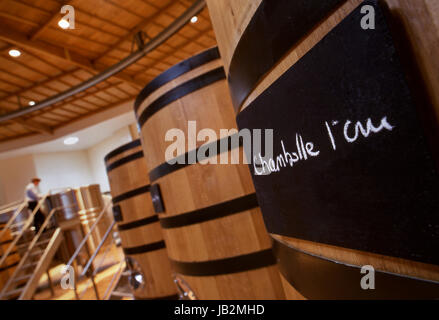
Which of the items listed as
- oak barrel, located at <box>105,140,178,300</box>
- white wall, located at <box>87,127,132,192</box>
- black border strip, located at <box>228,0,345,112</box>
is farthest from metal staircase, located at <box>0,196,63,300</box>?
white wall, located at <box>87,127,132,192</box>

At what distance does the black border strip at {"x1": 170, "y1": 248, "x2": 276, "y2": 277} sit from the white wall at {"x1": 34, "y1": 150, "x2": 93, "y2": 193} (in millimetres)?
17126

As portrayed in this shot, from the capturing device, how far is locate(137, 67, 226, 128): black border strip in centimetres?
185

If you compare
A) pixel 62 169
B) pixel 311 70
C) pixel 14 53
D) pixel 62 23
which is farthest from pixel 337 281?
pixel 62 169

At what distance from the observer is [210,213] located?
1850 millimetres

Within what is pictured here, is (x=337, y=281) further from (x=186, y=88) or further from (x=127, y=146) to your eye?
(x=127, y=146)

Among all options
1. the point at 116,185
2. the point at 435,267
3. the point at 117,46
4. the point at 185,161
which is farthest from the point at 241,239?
the point at 117,46

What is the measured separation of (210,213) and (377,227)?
1.35 meters

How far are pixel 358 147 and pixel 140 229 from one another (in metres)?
3.52

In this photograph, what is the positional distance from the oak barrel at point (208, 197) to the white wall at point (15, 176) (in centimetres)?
1730

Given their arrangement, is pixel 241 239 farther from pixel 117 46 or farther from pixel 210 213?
pixel 117 46

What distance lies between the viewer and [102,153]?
17.8 m

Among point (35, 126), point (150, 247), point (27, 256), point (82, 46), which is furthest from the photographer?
point (35, 126)

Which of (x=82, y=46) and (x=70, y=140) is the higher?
(x=82, y=46)

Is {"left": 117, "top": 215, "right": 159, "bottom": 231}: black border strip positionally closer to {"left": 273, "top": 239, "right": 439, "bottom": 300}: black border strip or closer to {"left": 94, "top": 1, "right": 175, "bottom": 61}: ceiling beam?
{"left": 273, "top": 239, "right": 439, "bottom": 300}: black border strip
